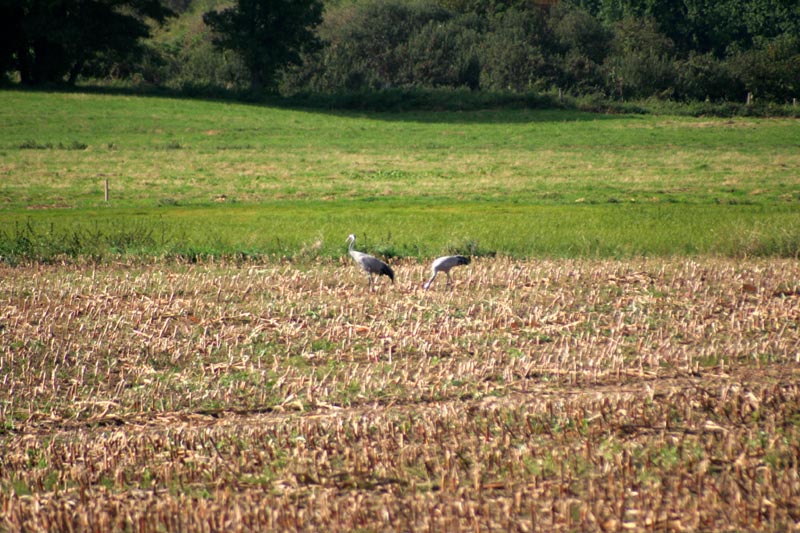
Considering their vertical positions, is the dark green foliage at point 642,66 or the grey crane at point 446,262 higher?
the dark green foliage at point 642,66

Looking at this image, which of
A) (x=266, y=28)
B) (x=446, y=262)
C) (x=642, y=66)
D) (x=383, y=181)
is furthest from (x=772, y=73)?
(x=446, y=262)

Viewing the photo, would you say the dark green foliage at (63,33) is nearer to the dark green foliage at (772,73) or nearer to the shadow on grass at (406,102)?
the shadow on grass at (406,102)

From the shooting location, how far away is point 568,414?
10023 millimetres

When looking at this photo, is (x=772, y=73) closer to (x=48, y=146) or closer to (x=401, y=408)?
(x=48, y=146)

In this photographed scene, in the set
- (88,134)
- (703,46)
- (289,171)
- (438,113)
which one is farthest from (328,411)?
(703,46)

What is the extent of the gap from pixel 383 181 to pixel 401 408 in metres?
31.2

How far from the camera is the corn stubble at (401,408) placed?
25.7ft

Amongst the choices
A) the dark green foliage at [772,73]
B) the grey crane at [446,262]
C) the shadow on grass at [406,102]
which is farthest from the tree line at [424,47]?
the grey crane at [446,262]

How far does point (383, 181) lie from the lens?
41188mm

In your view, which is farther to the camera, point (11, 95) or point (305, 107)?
point (305, 107)

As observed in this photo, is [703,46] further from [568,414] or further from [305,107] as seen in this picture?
[568,414]

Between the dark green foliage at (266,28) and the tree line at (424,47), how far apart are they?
12cm

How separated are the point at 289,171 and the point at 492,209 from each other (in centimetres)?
1593

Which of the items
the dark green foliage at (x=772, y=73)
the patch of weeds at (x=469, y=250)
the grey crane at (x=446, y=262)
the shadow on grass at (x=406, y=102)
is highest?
the dark green foliage at (x=772, y=73)
